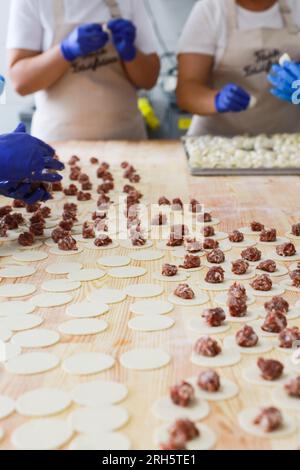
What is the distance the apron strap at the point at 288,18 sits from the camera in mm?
3025

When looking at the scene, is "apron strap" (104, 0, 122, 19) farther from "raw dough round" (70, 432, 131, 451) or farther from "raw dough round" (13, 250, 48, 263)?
"raw dough round" (70, 432, 131, 451)

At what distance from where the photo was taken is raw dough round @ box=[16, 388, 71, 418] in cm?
83

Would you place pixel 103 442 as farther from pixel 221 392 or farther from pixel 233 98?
pixel 233 98

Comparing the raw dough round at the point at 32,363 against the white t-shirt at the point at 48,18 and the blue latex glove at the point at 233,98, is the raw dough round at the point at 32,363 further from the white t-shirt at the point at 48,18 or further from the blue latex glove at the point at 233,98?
the white t-shirt at the point at 48,18

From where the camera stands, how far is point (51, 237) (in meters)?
1.64

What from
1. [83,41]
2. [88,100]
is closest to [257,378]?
[83,41]

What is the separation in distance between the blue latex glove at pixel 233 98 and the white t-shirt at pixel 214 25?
1.13 ft

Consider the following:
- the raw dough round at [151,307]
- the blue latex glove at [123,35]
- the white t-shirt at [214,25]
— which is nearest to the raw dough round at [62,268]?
the raw dough round at [151,307]

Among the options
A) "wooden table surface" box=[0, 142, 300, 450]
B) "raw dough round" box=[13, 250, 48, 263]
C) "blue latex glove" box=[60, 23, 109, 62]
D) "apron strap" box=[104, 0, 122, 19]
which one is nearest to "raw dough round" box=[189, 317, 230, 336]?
"wooden table surface" box=[0, 142, 300, 450]

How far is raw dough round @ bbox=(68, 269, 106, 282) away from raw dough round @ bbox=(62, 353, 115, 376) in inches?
14.4

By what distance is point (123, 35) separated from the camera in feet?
9.29
